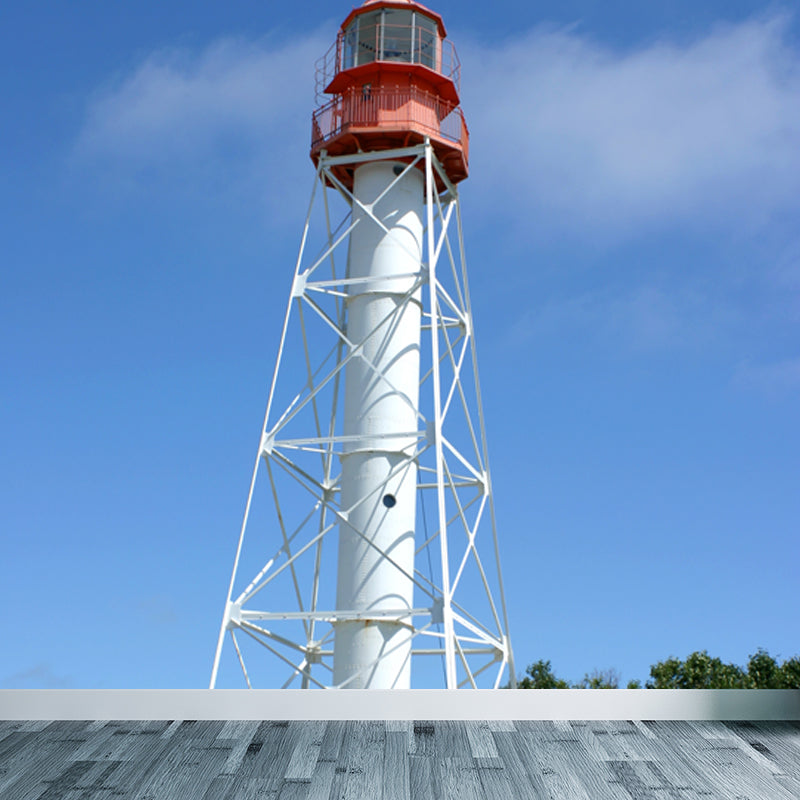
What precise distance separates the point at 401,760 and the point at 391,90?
18276 millimetres

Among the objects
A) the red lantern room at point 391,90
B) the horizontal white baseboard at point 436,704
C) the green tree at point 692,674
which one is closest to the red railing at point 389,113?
the red lantern room at point 391,90

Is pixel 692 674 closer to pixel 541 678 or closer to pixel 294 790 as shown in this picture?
pixel 541 678

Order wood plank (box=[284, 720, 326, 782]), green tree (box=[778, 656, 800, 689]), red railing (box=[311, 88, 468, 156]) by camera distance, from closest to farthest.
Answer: wood plank (box=[284, 720, 326, 782]), red railing (box=[311, 88, 468, 156]), green tree (box=[778, 656, 800, 689])

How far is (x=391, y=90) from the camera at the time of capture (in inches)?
950

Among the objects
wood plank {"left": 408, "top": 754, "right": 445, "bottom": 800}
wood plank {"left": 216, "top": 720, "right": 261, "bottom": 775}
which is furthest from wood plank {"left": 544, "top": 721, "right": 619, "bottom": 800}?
wood plank {"left": 216, "top": 720, "right": 261, "bottom": 775}

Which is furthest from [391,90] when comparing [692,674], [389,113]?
[692,674]

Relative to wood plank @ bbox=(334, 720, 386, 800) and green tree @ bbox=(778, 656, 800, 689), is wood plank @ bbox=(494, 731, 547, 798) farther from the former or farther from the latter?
green tree @ bbox=(778, 656, 800, 689)

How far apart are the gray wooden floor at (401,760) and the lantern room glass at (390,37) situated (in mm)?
18882

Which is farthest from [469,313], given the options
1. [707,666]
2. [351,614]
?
[707,666]

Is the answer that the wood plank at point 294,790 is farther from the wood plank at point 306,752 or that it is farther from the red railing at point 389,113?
the red railing at point 389,113

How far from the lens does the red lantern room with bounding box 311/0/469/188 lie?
2380 cm

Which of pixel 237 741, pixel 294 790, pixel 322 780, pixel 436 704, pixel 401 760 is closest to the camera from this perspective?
pixel 294 790

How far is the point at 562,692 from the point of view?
9312 millimetres

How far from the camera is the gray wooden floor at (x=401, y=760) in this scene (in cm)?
833
